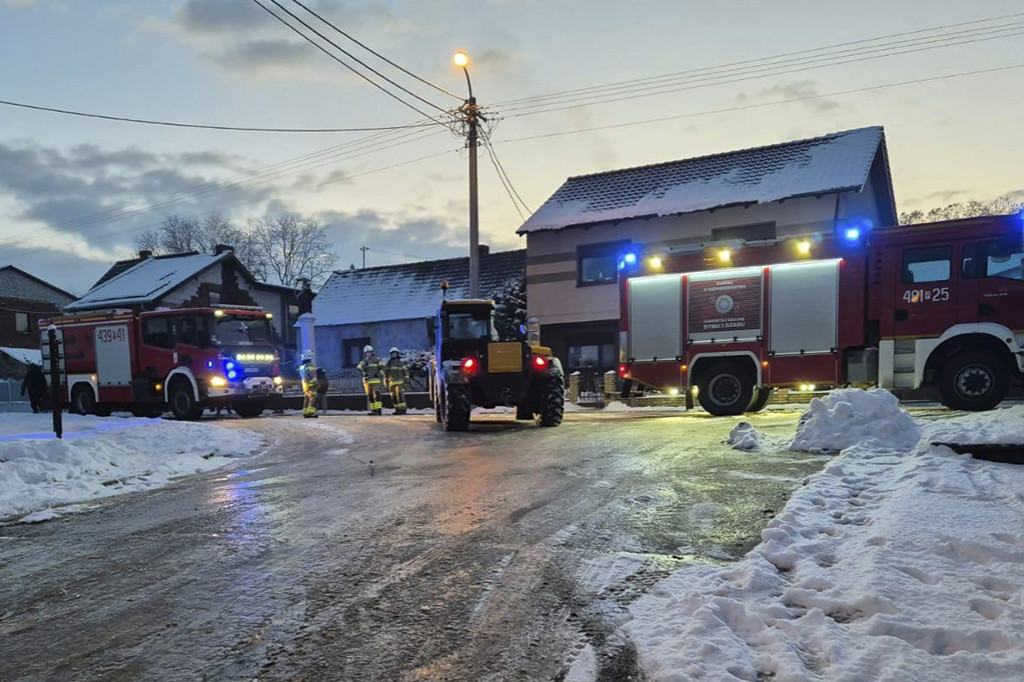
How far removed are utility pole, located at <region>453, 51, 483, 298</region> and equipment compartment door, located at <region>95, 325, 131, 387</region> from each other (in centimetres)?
1041

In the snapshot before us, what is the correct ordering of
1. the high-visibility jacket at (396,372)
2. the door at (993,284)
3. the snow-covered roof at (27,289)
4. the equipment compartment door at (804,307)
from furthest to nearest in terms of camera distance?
the snow-covered roof at (27,289) → the high-visibility jacket at (396,372) → the equipment compartment door at (804,307) → the door at (993,284)

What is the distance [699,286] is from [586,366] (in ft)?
34.5

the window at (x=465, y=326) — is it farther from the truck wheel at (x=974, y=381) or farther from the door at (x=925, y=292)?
the truck wheel at (x=974, y=381)

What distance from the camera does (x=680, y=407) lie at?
18.2m

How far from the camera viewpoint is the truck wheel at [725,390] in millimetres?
13594

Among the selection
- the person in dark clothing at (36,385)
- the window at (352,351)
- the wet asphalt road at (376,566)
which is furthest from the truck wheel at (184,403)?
the window at (352,351)

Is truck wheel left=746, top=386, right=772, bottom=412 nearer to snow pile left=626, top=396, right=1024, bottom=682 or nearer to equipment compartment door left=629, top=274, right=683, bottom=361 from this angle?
equipment compartment door left=629, top=274, right=683, bottom=361

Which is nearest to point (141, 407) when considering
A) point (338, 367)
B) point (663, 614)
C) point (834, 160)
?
point (338, 367)

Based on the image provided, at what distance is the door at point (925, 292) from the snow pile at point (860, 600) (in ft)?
24.8

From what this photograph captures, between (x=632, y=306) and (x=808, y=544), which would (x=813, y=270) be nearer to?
(x=632, y=306)

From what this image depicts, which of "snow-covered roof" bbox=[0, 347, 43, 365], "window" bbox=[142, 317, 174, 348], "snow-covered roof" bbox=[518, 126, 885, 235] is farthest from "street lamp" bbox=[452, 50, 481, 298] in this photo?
"snow-covered roof" bbox=[0, 347, 43, 365]

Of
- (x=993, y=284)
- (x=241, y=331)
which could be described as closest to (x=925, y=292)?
(x=993, y=284)

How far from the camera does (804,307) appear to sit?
12.9 m

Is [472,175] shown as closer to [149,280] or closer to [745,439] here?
[745,439]
